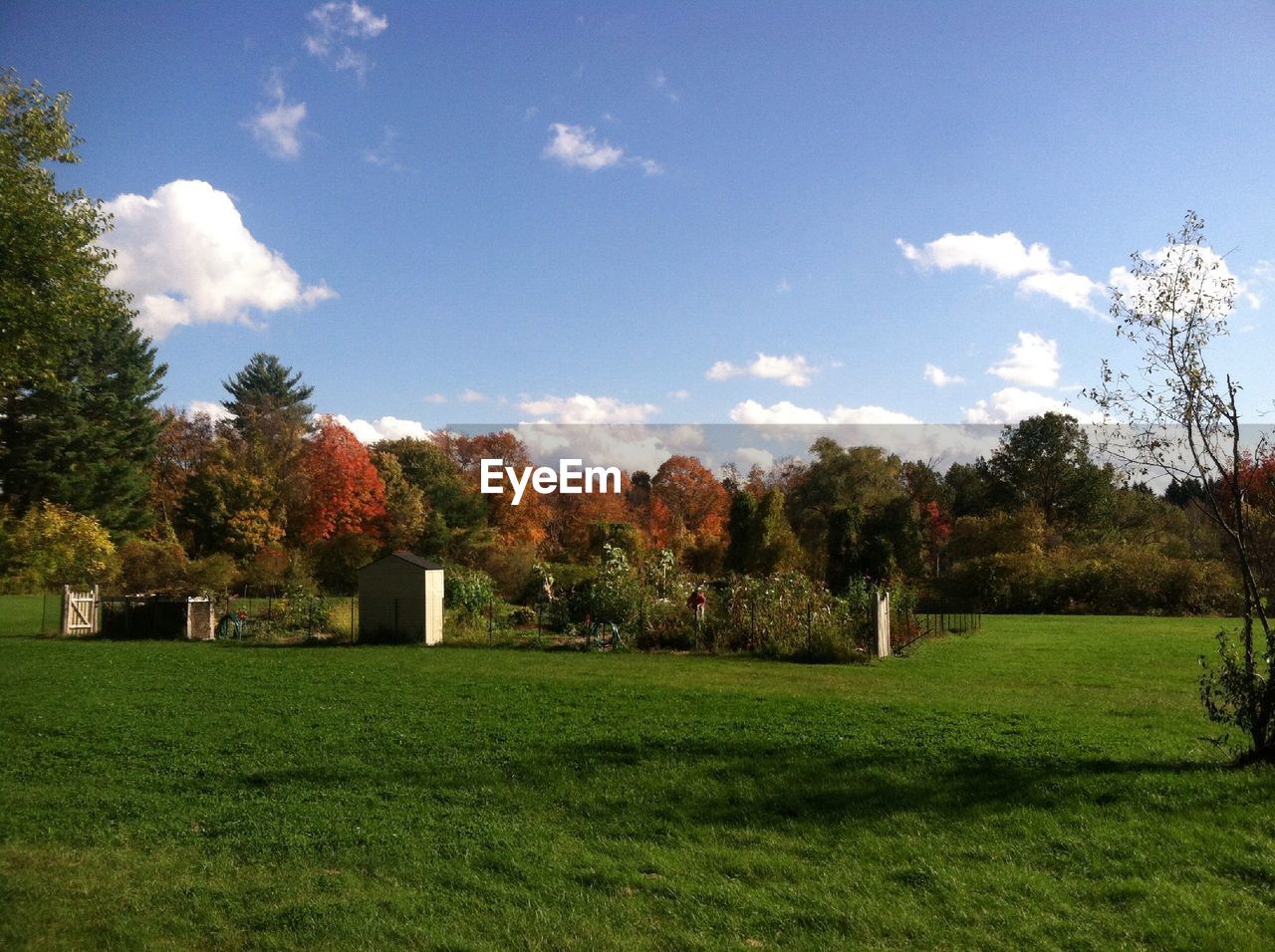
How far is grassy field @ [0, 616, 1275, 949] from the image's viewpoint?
4.93 meters

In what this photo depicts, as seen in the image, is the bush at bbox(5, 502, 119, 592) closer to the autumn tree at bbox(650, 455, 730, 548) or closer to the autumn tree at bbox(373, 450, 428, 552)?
the autumn tree at bbox(373, 450, 428, 552)

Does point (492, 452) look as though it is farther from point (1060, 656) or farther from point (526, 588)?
point (1060, 656)

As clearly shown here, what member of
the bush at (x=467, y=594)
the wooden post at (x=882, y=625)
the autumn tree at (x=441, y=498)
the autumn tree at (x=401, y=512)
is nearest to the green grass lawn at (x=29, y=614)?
the bush at (x=467, y=594)

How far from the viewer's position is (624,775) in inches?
313

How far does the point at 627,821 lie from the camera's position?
682 cm

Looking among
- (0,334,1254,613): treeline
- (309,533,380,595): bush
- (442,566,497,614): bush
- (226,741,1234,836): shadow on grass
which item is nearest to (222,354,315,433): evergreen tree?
(0,334,1254,613): treeline

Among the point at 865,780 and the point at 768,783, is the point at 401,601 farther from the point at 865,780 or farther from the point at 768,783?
the point at 865,780

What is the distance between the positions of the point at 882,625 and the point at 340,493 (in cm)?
3128

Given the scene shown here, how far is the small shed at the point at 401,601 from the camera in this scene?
20.2m

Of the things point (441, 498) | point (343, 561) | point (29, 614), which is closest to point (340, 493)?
point (343, 561)

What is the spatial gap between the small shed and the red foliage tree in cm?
2213

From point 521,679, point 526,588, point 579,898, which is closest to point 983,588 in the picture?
point 526,588

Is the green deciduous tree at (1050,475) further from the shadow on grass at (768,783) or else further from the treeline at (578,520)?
the shadow on grass at (768,783)

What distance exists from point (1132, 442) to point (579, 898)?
702 centimetres
